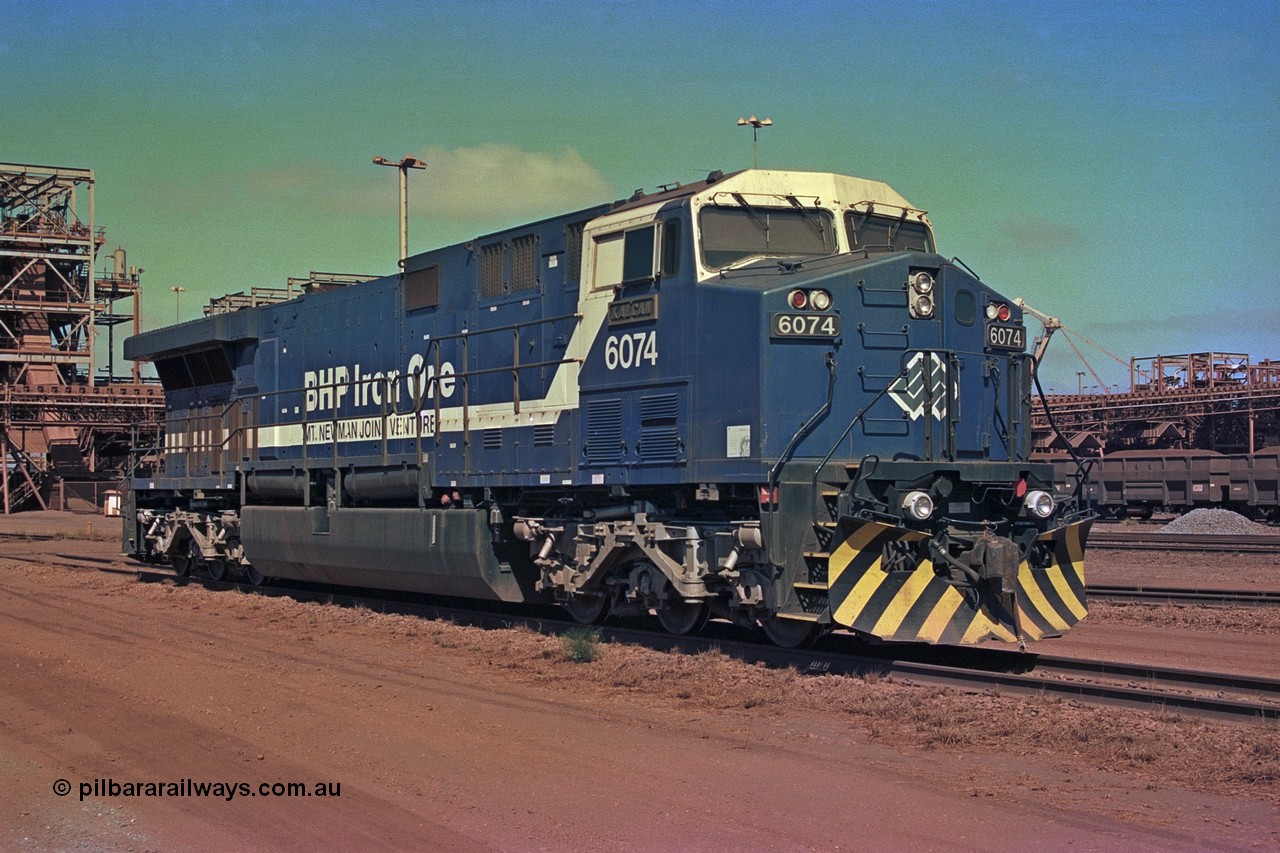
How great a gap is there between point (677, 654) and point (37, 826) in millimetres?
5638

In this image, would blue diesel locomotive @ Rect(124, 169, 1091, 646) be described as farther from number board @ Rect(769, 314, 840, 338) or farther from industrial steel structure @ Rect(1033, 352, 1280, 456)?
industrial steel structure @ Rect(1033, 352, 1280, 456)

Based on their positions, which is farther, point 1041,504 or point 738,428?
point 1041,504

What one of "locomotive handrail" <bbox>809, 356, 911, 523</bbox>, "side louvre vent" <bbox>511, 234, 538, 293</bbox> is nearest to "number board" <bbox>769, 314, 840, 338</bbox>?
"locomotive handrail" <bbox>809, 356, 911, 523</bbox>

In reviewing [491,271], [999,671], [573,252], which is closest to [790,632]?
[999,671]

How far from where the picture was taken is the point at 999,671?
9.77 meters

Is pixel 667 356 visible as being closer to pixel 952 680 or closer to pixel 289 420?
pixel 952 680

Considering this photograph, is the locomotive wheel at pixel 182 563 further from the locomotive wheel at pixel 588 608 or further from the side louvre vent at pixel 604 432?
the side louvre vent at pixel 604 432

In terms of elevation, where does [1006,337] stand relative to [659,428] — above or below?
above

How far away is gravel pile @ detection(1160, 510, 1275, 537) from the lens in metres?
32.3

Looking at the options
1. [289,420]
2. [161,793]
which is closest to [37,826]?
[161,793]

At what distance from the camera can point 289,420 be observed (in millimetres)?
17422

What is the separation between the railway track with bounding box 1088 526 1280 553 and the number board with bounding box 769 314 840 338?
1755cm

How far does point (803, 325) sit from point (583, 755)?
4.30 m

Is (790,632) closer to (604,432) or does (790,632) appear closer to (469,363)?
(604,432)
